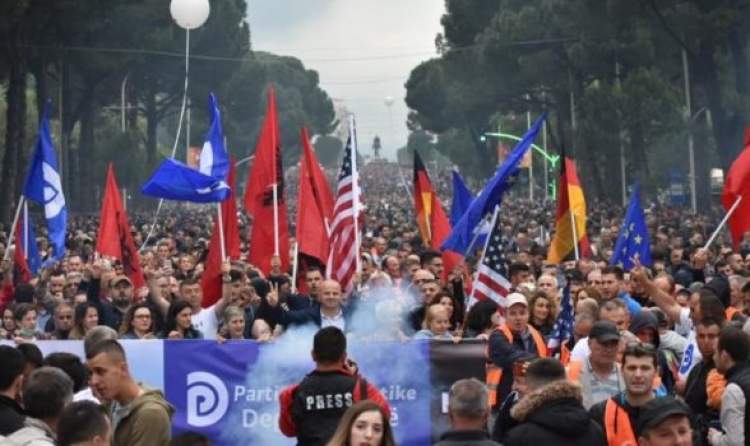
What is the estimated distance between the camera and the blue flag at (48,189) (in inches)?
788

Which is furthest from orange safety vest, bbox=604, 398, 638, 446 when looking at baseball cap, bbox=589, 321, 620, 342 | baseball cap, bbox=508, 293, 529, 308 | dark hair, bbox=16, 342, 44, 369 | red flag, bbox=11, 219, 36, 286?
red flag, bbox=11, 219, 36, 286

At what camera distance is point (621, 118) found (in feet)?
197

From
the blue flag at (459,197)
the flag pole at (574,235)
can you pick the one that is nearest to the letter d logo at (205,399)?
the flag pole at (574,235)

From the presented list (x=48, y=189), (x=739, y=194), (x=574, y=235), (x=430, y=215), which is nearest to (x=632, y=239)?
(x=574, y=235)

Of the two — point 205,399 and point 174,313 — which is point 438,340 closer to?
point 205,399

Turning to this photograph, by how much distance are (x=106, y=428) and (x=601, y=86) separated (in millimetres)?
56274

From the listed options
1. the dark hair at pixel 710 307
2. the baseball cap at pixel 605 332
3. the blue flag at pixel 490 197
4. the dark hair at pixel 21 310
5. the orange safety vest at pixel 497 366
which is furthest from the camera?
the blue flag at pixel 490 197

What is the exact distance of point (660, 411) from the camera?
24.0 feet

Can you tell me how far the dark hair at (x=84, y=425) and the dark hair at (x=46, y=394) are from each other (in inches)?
29.2

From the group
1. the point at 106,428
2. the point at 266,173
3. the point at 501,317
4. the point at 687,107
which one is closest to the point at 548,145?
the point at 687,107

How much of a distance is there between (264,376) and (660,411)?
444 centimetres

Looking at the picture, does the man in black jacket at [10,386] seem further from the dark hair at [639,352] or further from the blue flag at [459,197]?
the blue flag at [459,197]

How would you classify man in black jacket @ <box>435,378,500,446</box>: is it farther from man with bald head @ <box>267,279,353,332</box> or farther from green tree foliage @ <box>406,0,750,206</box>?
green tree foliage @ <box>406,0,750,206</box>

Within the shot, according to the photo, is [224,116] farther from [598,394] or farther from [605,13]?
[598,394]
